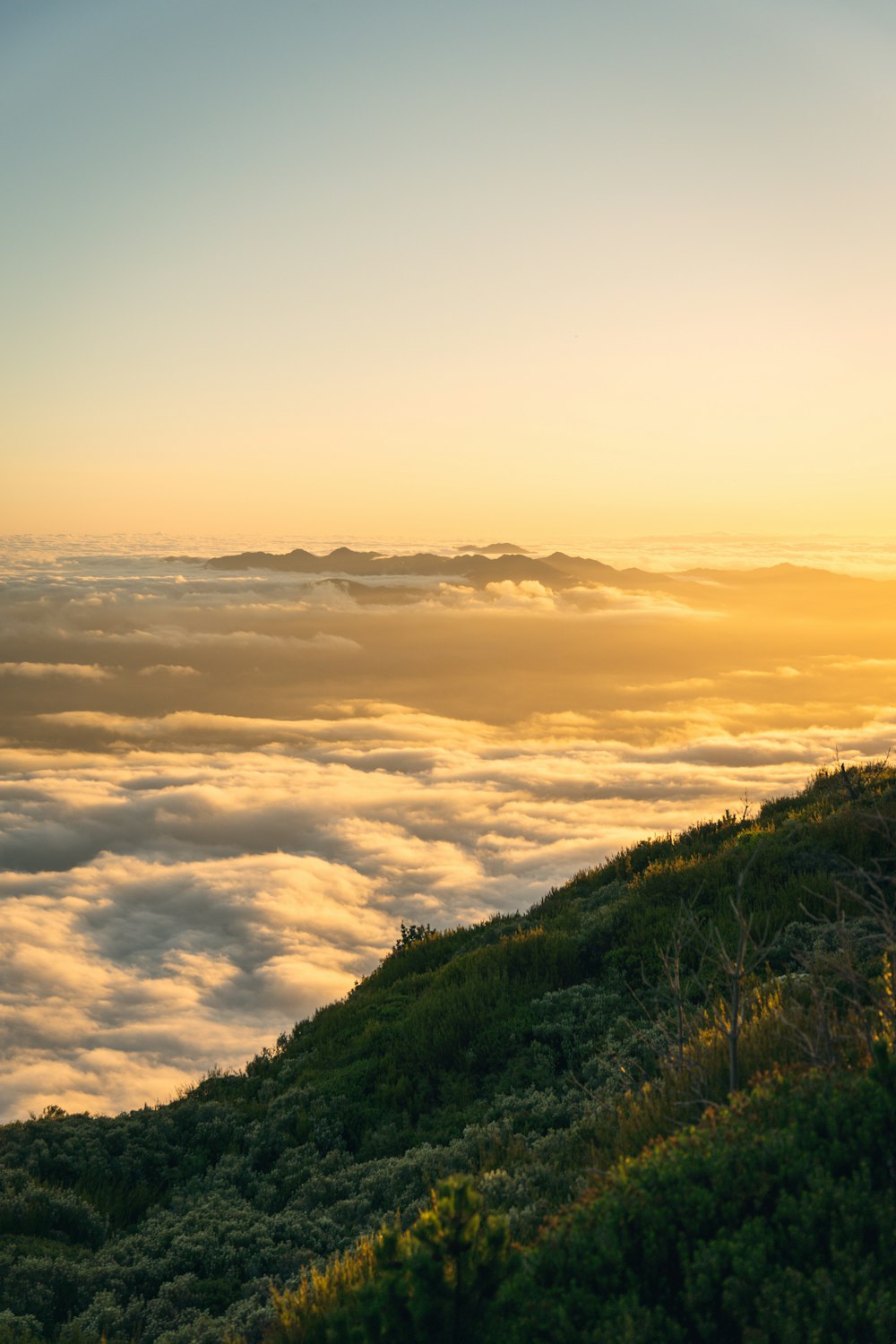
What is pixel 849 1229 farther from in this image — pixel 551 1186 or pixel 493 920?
pixel 493 920

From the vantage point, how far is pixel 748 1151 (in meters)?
4.55

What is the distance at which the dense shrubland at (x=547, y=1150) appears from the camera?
393 cm

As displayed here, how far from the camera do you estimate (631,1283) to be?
407 centimetres

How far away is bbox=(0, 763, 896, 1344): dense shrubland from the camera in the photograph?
12.9 feet

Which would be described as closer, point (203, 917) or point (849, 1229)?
point (849, 1229)

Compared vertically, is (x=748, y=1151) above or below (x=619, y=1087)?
above

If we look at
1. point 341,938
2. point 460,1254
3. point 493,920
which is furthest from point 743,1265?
point 341,938

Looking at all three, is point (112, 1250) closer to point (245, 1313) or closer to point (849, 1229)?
point (245, 1313)

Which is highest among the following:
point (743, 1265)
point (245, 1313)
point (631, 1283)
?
point (743, 1265)

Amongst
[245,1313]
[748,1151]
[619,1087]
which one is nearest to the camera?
[748,1151]

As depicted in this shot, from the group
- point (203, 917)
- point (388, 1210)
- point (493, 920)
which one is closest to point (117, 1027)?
point (203, 917)

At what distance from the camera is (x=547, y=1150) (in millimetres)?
7523

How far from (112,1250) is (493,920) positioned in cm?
1154

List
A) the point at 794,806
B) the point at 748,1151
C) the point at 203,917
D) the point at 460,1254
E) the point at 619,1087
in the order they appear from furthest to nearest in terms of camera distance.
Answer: the point at 203,917 < the point at 794,806 < the point at 619,1087 < the point at 748,1151 < the point at 460,1254
